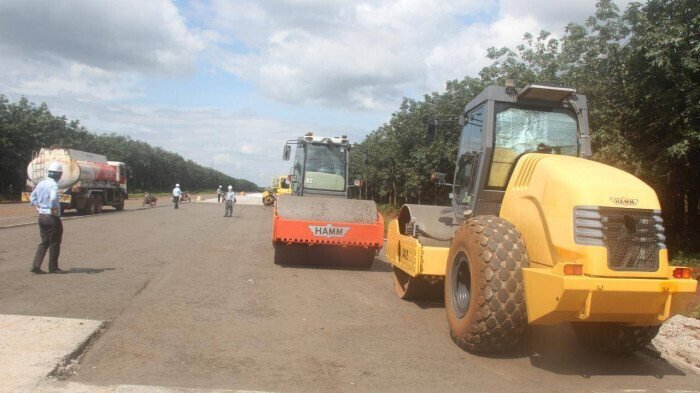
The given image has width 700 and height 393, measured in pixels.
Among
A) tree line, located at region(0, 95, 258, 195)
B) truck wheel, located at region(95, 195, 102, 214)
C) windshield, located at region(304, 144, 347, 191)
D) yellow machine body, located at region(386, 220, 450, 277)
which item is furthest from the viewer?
tree line, located at region(0, 95, 258, 195)

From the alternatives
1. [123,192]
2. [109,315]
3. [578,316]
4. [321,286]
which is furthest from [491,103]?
[123,192]

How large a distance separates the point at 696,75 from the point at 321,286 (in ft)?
29.1

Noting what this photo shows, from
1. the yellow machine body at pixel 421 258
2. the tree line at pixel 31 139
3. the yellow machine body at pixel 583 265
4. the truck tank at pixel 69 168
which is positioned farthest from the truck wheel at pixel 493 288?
the tree line at pixel 31 139

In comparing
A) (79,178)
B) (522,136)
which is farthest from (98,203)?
(522,136)

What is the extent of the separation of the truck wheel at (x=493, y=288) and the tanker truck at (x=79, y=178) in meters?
21.6

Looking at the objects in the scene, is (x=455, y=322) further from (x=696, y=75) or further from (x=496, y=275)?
(x=696, y=75)

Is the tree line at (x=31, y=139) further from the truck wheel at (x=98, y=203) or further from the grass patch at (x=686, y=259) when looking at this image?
the grass patch at (x=686, y=259)

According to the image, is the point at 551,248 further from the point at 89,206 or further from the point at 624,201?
the point at 89,206

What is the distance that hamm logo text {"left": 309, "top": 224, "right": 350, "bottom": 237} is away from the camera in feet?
36.2

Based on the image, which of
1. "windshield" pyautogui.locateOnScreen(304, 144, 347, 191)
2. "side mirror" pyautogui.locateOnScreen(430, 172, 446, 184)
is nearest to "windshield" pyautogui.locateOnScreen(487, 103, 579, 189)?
"side mirror" pyautogui.locateOnScreen(430, 172, 446, 184)

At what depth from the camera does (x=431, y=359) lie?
558cm

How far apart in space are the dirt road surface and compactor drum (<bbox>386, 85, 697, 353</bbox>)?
40 cm

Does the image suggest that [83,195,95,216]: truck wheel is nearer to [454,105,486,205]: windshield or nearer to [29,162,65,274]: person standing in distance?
[29,162,65,274]: person standing in distance

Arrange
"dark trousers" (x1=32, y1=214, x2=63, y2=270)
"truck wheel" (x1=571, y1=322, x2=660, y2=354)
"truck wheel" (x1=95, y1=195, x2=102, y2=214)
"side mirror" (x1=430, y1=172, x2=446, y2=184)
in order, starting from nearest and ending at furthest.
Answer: "truck wheel" (x1=571, y1=322, x2=660, y2=354) < "side mirror" (x1=430, y1=172, x2=446, y2=184) < "dark trousers" (x1=32, y1=214, x2=63, y2=270) < "truck wheel" (x1=95, y1=195, x2=102, y2=214)
